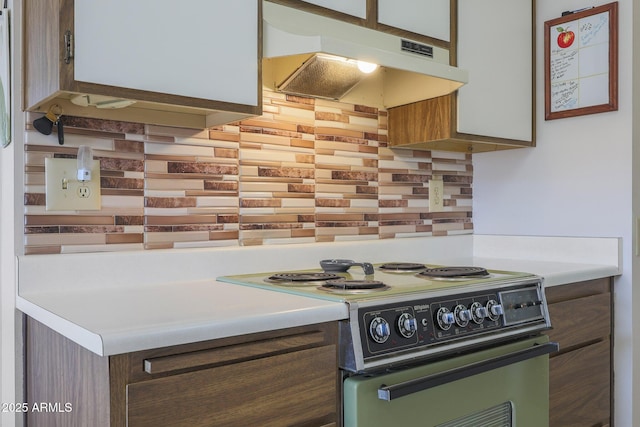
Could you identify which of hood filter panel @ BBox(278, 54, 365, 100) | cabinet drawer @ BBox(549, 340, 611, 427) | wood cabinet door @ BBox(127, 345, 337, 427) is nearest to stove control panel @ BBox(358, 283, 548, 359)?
wood cabinet door @ BBox(127, 345, 337, 427)

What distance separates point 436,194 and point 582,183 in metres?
0.55

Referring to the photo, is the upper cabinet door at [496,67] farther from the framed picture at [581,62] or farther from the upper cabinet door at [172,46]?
the upper cabinet door at [172,46]

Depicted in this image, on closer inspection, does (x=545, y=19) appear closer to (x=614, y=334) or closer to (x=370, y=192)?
(x=370, y=192)

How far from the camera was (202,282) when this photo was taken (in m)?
1.56

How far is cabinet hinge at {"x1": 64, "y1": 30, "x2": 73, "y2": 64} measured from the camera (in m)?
1.12

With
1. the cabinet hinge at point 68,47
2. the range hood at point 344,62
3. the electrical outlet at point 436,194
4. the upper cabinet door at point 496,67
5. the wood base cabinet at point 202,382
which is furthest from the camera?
the electrical outlet at point 436,194

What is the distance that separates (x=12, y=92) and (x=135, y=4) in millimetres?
424

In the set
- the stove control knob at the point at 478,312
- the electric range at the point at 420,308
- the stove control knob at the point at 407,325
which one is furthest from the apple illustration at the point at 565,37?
the stove control knob at the point at 407,325

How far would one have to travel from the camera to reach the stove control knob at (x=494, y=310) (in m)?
1.44

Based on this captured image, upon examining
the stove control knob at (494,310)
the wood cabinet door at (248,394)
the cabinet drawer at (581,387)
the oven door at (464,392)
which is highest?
the stove control knob at (494,310)

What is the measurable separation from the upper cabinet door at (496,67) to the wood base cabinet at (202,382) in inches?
45.4

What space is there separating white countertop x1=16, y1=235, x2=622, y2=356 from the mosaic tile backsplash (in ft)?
0.19

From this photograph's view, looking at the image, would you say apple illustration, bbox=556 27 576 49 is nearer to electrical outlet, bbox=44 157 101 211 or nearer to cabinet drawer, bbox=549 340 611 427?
A: cabinet drawer, bbox=549 340 611 427

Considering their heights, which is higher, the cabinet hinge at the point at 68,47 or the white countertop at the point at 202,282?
the cabinet hinge at the point at 68,47
